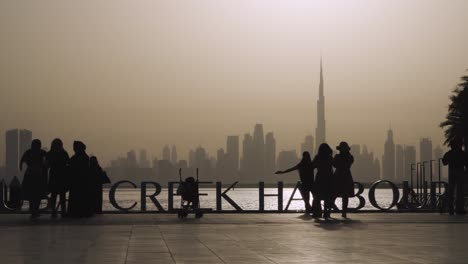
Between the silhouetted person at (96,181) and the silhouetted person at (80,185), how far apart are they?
265mm

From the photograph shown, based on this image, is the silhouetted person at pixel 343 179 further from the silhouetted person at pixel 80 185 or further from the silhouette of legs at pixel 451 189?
the silhouetted person at pixel 80 185

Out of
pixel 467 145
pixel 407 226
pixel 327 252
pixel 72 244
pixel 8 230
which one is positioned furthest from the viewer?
pixel 467 145

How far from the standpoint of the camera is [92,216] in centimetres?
2269

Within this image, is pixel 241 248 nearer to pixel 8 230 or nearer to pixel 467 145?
pixel 8 230

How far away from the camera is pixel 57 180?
22.2 m

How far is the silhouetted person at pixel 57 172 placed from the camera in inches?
874

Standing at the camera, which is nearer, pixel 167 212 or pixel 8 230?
pixel 8 230

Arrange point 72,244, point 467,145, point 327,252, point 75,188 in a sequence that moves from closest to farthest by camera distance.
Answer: point 327,252 → point 72,244 → point 75,188 → point 467,145

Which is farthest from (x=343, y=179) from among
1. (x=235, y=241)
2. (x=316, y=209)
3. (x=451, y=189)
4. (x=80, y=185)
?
(x=235, y=241)

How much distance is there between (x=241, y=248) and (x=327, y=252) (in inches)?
48.9

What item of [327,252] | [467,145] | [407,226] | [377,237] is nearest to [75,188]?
[407,226]

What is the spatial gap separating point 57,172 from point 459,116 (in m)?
54.4

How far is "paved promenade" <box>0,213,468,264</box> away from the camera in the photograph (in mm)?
11133

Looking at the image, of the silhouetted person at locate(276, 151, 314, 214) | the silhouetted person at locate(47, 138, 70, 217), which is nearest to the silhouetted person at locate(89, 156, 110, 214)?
the silhouetted person at locate(47, 138, 70, 217)
